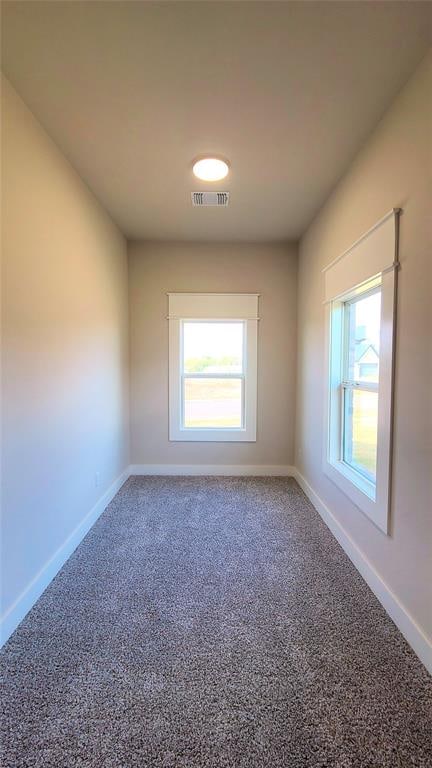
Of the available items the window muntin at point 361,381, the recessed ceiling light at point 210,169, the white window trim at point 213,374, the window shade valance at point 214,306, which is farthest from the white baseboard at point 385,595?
the recessed ceiling light at point 210,169

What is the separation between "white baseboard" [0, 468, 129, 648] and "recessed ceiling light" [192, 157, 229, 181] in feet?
8.73

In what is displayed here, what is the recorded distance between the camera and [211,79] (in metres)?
1.59

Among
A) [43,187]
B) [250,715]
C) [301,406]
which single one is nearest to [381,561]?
[250,715]

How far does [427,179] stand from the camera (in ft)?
4.78

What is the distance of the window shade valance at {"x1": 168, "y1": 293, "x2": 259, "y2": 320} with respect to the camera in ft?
12.2

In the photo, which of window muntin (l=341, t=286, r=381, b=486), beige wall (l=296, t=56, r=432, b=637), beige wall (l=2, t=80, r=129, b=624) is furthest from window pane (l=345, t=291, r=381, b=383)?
beige wall (l=2, t=80, r=129, b=624)

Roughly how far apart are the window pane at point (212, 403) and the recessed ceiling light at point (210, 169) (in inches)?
82.3

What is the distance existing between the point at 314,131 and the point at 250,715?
2.82m

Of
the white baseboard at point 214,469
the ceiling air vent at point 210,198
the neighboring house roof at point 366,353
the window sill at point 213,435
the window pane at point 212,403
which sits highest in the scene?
the ceiling air vent at point 210,198

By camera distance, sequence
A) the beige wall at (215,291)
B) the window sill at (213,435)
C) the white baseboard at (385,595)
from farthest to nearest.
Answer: the window sill at (213,435) < the beige wall at (215,291) < the white baseboard at (385,595)

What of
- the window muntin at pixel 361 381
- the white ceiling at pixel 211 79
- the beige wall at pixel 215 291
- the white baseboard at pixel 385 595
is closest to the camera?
the white ceiling at pixel 211 79

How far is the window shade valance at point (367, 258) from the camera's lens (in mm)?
1709

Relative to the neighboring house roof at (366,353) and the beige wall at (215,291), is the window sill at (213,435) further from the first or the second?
the neighboring house roof at (366,353)

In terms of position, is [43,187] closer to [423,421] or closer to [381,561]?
[423,421]
